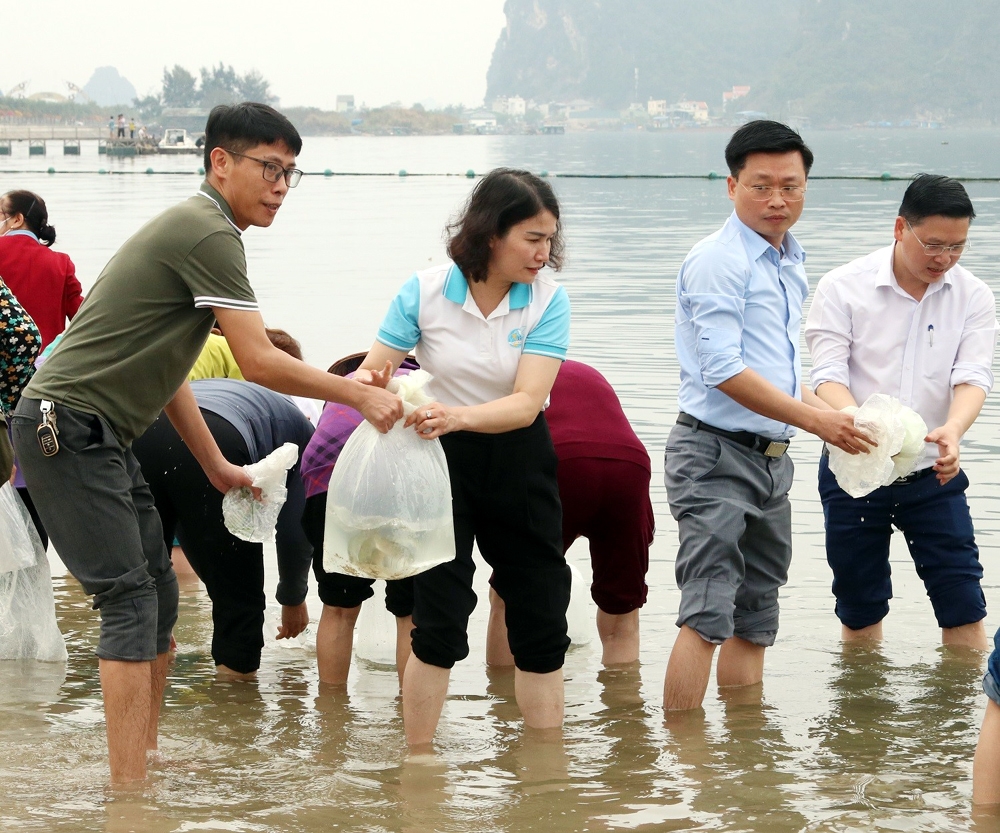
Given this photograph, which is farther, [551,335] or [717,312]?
[717,312]

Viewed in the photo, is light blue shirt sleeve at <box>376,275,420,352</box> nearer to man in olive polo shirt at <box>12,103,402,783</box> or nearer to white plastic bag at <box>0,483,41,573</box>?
man in olive polo shirt at <box>12,103,402,783</box>

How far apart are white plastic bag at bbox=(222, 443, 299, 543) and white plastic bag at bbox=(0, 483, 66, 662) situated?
1010 millimetres

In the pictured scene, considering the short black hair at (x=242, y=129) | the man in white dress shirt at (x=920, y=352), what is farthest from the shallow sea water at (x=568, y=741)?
the short black hair at (x=242, y=129)

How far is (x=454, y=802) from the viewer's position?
3.66 m

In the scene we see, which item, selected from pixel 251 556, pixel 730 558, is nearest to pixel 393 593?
pixel 251 556

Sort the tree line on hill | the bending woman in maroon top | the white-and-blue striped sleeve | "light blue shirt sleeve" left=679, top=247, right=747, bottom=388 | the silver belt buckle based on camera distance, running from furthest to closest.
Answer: the tree line on hill
the bending woman in maroon top
the silver belt buckle
"light blue shirt sleeve" left=679, top=247, right=747, bottom=388
the white-and-blue striped sleeve

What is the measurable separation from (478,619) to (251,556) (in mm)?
1478

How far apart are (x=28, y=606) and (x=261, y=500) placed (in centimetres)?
141

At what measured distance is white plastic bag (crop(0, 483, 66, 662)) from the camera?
4820 mm

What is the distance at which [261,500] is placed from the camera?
4.22 metres

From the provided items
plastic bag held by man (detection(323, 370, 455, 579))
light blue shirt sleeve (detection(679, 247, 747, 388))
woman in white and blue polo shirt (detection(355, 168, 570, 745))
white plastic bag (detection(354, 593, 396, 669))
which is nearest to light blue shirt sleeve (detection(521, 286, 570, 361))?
woman in white and blue polo shirt (detection(355, 168, 570, 745))

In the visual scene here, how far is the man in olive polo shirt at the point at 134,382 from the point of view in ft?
11.2

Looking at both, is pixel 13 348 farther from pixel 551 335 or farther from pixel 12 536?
pixel 551 335

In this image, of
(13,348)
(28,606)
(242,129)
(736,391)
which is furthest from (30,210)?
(736,391)
